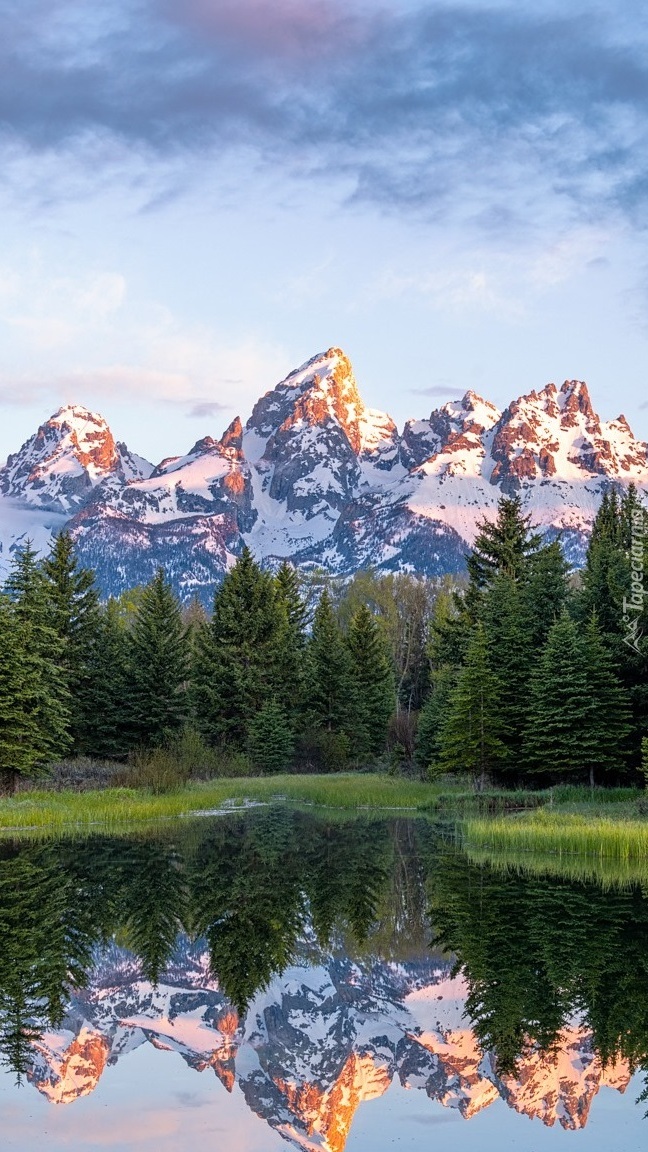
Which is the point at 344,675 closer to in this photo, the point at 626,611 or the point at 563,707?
the point at 626,611

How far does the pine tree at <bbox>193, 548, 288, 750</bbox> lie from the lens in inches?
2968

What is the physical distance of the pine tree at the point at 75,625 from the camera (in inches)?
2731

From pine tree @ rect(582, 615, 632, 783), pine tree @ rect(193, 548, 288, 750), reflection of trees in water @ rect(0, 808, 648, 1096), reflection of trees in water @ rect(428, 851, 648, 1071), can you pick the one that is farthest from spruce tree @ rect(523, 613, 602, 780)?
pine tree @ rect(193, 548, 288, 750)

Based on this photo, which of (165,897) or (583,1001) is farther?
(165,897)

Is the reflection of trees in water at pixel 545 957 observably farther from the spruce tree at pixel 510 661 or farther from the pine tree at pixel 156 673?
the pine tree at pixel 156 673

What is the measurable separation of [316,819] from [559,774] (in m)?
12.2

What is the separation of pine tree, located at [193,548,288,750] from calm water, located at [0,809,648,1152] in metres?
47.0

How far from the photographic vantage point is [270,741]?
70.0 m

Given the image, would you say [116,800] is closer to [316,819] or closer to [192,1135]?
[316,819]

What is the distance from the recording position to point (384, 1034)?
15.5 metres

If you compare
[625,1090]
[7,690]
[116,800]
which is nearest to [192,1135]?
[625,1090]

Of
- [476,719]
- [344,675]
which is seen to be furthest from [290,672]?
[476,719]

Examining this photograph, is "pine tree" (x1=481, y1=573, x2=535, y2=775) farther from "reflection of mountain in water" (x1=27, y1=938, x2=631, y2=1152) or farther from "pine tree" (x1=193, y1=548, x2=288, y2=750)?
"reflection of mountain in water" (x1=27, y1=938, x2=631, y2=1152)

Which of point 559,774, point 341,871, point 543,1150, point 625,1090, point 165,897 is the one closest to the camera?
point 543,1150
